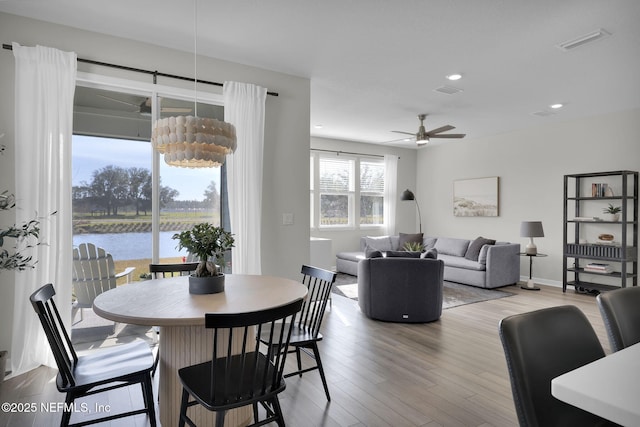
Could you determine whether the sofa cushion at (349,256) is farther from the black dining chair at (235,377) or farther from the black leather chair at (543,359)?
the black leather chair at (543,359)

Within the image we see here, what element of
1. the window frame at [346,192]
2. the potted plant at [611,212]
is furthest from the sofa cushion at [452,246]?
the potted plant at [611,212]

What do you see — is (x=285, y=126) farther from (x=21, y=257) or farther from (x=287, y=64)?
(x=21, y=257)

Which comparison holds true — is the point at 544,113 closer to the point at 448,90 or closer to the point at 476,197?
the point at 448,90

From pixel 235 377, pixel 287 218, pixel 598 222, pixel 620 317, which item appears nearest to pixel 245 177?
pixel 287 218

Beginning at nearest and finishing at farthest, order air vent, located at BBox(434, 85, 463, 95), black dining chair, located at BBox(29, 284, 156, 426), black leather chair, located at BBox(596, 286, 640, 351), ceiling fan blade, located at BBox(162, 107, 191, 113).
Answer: black leather chair, located at BBox(596, 286, 640, 351)
black dining chair, located at BBox(29, 284, 156, 426)
ceiling fan blade, located at BBox(162, 107, 191, 113)
air vent, located at BBox(434, 85, 463, 95)

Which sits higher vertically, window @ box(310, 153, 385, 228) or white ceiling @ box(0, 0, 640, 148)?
white ceiling @ box(0, 0, 640, 148)

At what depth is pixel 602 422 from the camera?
117 cm

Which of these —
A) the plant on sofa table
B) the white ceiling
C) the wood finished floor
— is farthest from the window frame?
the plant on sofa table

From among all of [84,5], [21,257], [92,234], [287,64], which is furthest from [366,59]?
[21,257]

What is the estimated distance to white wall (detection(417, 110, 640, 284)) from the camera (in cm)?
576

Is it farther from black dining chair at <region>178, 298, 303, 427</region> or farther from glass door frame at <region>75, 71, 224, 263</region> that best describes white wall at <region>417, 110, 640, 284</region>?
black dining chair at <region>178, 298, 303, 427</region>

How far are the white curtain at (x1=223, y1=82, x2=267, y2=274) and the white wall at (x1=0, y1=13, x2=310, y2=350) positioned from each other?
0.19 m

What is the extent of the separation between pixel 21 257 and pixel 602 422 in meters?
3.40

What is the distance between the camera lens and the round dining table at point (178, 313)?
6.03 ft
